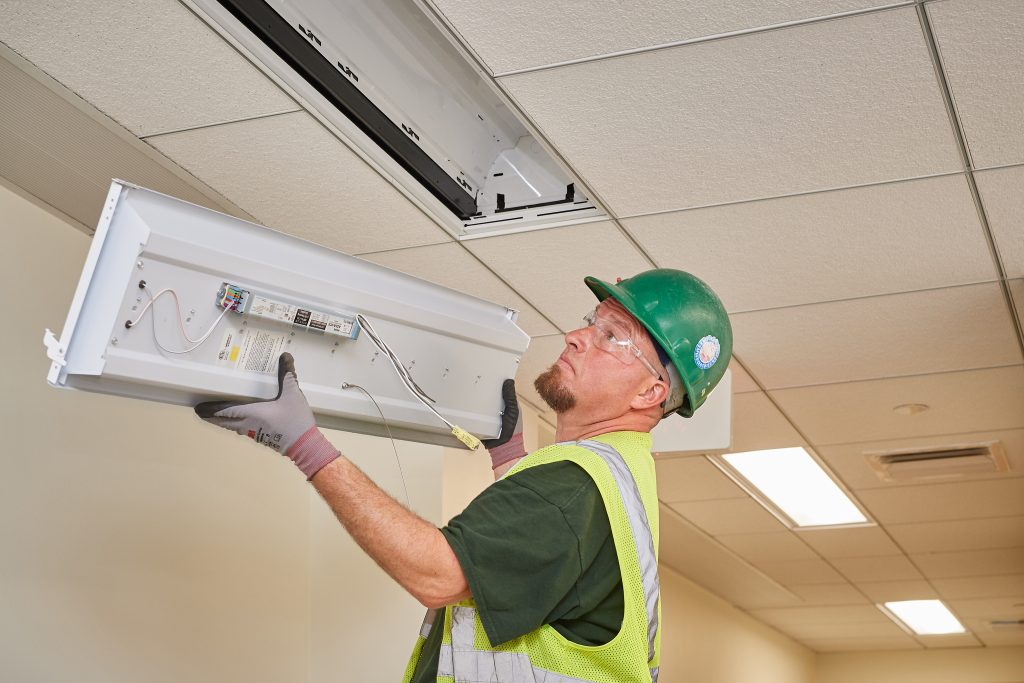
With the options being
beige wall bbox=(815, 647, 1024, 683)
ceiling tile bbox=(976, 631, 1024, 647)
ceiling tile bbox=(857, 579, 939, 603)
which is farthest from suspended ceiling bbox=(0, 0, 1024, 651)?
beige wall bbox=(815, 647, 1024, 683)

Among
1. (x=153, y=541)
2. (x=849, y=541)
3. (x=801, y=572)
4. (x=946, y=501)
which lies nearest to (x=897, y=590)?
(x=801, y=572)

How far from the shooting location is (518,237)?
8.82ft

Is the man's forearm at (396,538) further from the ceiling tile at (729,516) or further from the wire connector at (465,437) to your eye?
the ceiling tile at (729,516)

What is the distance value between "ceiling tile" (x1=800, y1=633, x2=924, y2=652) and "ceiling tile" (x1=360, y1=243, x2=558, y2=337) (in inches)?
282

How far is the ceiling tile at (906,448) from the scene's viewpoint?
416cm

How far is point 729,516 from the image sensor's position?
5398 mm

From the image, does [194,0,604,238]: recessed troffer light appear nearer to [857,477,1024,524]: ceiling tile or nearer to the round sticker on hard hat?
the round sticker on hard hat

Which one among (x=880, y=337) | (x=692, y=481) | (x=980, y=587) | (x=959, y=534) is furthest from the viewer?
(x=980, y=587)

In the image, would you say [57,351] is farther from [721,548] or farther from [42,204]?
[721,548]

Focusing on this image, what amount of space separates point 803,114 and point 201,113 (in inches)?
49.5

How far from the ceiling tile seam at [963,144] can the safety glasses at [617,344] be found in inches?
30.5

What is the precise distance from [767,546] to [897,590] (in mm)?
1687

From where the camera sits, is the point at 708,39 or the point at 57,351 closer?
the point at 57,351

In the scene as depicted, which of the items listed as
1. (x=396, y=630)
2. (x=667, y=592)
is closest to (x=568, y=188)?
(x=396, y=630)
